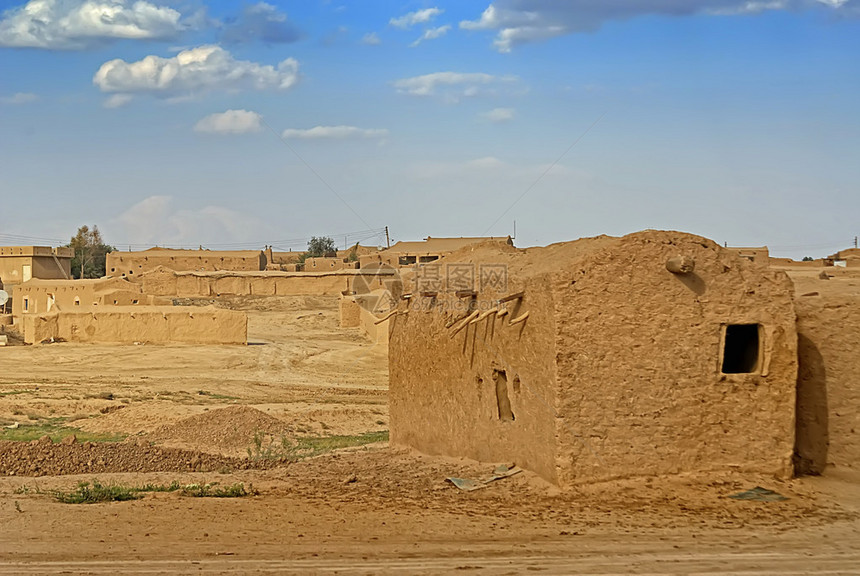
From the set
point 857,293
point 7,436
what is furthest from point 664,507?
point 7,436

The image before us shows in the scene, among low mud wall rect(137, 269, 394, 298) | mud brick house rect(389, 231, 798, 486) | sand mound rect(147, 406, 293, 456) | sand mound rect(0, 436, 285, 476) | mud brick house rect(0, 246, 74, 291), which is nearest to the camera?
mud brick house rect(389, 231, 798, 486)

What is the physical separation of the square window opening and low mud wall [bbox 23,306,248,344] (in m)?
21.7

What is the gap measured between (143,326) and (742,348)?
2348 cm

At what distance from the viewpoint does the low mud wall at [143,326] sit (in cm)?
2864

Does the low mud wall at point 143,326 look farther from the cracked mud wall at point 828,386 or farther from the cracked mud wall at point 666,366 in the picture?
the cracked mud wall at point 828,386

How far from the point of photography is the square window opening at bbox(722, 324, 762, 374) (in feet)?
28.2

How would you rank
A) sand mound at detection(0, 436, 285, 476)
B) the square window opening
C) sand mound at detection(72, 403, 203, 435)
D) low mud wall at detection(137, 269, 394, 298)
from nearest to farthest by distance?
the square window opening < sand mound at detection(0, 436, 285, 476) < sand mound at detection(72, 403, 203, 435) < low mud wall at detection(137, 269, 394, 298)

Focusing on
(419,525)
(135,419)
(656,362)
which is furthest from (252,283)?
(419,525)

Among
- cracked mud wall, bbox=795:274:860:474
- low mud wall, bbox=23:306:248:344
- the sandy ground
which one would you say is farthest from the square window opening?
low mud wall, bbox=23:306:248:344

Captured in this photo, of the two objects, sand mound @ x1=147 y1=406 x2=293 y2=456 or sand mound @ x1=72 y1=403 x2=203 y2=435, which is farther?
sand mound @ x1=72 y1=403 x2=203 y2=435

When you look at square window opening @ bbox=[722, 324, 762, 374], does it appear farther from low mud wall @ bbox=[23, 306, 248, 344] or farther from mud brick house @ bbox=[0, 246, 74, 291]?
mud brick house @ bbox=[0, 246, 74, 291]

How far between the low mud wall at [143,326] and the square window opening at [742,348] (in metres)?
21.7

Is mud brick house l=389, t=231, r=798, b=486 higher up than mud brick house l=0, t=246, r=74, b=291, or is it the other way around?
mud brick house l=0, t=246, r=74, b=291

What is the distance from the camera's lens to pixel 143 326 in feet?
94.1
